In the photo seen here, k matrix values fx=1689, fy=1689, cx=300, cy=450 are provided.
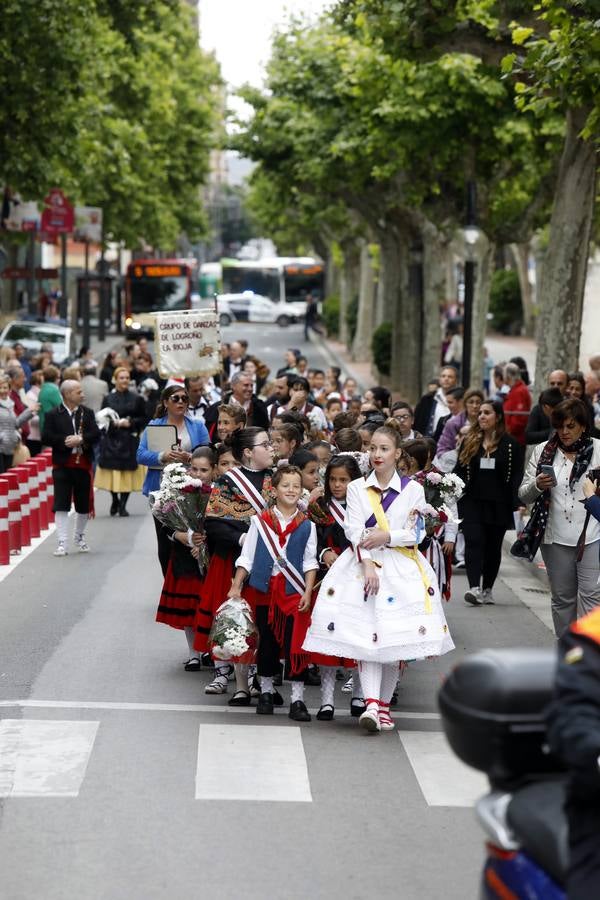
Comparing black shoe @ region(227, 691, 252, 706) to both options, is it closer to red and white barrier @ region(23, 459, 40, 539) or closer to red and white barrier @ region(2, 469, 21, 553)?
red and white barrier @ region(2, 469, 21, 553)

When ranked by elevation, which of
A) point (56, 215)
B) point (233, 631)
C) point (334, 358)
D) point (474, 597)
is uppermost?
point (56, 215)

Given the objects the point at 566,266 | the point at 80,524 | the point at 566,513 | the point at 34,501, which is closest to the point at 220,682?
the point at 566,513

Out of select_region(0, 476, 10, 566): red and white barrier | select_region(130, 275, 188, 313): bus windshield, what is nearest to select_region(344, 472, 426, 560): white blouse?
select_region(0, 476, 10, 566): red and white barrier

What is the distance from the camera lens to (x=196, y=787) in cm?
811

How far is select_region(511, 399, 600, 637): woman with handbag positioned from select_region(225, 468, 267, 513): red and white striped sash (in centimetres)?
187

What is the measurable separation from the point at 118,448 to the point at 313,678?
8.75 m

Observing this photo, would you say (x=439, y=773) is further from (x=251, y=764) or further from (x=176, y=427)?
(x=176, y=427)

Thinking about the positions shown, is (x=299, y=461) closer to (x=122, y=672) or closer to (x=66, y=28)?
(x=122, y=672)

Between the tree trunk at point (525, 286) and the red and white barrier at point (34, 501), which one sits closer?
the red and white barrier at point (34, 501)

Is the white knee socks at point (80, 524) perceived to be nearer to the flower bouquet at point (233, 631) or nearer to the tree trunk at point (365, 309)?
the flower bouquet at point (233, 631)

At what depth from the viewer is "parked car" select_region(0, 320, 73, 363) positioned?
35.8 m

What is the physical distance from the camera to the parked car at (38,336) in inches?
1407

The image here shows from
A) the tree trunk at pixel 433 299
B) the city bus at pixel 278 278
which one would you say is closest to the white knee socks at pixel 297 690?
the tree trunk at pixel 433 299

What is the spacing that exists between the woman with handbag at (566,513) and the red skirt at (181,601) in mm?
2092
